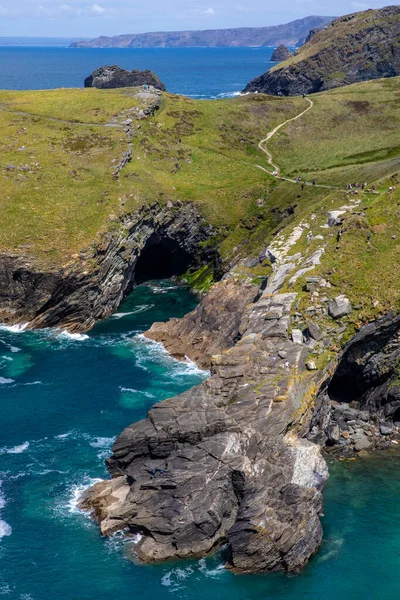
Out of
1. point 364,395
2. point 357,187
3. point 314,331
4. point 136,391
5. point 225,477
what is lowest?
point 136,391

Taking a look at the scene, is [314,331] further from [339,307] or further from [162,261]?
[162,261]

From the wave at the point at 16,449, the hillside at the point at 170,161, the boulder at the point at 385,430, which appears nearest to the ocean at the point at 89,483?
the wave at the point at 16,449

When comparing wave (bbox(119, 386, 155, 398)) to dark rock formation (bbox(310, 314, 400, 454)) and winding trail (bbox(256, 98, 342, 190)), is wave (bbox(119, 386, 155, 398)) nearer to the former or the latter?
dark rock formation (bbox(310, 314, 400, 454))

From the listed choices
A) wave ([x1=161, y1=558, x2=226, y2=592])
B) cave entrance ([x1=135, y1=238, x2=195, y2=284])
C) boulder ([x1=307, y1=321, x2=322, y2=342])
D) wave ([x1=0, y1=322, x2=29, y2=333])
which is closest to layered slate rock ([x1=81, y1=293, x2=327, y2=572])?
wave ([x1=161, y1=558, x2=226, y2=592])

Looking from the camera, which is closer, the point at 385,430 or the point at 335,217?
the point at 385,430

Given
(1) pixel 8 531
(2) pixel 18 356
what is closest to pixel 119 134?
(2) pixel 18 356

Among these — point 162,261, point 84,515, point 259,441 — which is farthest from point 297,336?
point 162,261
